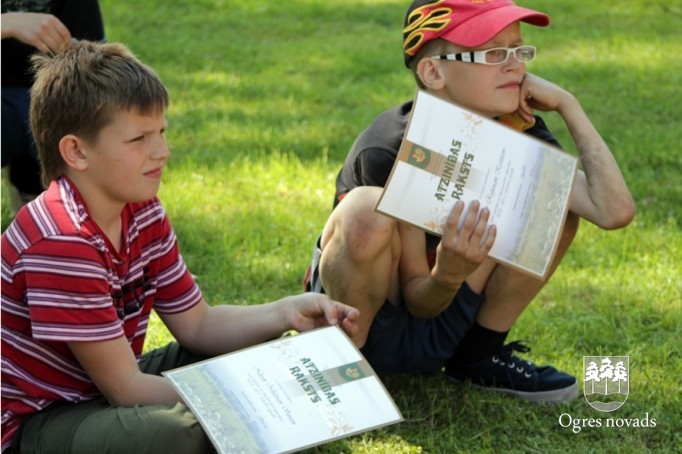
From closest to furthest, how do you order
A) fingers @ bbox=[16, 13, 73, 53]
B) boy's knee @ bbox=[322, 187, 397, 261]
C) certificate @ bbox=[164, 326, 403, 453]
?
1. certificate @ bbox=[164, 326, 403, 453]
2. boy's knee @ bbox=[322, 187, 397, 261]
3. fingers @ bbox=[16, 13, 73, 53]

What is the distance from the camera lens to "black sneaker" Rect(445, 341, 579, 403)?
3088mm

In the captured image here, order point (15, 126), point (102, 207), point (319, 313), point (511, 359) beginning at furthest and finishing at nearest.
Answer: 1. point (15, 126)
2. point (511, 359)
3. point (319, 313)
4. point (102, 207)

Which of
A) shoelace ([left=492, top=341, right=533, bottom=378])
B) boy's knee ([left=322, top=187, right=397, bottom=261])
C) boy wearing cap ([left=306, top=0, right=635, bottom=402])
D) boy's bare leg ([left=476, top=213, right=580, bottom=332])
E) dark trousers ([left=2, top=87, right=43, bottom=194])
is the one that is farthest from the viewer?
dark trousers ([left=2, top=87, right=43, bottom=194])

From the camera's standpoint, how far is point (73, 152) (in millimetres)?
2488

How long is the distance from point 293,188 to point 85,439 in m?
2.46

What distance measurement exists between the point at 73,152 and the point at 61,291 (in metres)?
0.32

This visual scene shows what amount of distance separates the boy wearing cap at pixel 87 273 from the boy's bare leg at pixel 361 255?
176 mm

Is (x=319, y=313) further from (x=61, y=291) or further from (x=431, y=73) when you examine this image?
(x=431, y=73)

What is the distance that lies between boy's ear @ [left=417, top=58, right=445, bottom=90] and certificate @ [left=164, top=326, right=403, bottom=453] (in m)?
0.80

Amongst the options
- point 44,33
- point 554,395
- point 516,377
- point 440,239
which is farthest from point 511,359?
point 44,33

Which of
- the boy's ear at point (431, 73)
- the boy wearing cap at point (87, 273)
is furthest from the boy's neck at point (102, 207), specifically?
the boy's ear at point (431, 73)

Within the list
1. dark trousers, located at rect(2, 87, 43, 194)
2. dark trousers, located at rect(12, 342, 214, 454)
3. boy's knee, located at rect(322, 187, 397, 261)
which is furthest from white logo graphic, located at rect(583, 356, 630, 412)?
dark trousers, located at rect(2, 87, 43, 194)

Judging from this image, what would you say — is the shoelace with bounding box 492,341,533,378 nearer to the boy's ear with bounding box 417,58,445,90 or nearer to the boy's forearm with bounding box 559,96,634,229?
the boy's forearm with bounding box 559,96,634,229


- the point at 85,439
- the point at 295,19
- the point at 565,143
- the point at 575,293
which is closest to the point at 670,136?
the point at 565,143
